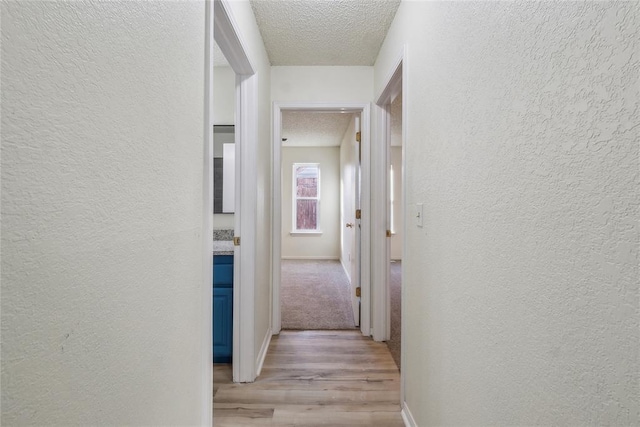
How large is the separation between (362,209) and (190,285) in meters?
1.94

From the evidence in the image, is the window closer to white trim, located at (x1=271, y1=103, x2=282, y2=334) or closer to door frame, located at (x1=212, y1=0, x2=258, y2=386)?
white trim, located at (x1=271, y1=103, x2=282, y2=334)

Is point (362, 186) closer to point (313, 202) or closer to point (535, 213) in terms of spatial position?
point (535, 213)

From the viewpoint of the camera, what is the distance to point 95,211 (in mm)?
646

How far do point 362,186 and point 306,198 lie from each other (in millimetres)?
4016

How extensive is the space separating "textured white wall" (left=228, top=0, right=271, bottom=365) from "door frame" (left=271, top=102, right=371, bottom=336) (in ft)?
0.26

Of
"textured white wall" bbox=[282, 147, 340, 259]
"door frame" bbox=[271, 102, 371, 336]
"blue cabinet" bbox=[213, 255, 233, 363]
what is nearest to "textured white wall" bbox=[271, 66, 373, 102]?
"door frame" bbox=[271, 102, 371, 336]

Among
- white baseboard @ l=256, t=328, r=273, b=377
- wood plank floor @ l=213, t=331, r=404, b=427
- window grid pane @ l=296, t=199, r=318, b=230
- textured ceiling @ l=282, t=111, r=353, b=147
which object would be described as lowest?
wood plank floor @ l=213, t=331, r=404, b=427

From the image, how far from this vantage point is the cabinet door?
7.38 feet

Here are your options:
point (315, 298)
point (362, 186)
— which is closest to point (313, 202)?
point (315, 298)

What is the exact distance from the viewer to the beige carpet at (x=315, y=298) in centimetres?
318

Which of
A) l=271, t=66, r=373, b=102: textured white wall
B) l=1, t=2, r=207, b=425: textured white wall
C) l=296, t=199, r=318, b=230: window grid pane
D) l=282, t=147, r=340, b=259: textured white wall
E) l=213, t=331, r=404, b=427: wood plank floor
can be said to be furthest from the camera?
l=296, t=199, r=318, b=230: window grid pane

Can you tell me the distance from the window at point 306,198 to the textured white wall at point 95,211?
5712mm

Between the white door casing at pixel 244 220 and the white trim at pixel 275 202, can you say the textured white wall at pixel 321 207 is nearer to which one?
the white trim at pixel 275 202

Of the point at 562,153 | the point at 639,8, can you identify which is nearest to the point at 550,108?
the point at 562,153
